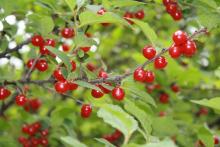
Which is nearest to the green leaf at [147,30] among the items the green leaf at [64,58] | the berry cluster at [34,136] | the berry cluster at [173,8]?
the green leaf at [64,58]

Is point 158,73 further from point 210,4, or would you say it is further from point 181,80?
point 210,4

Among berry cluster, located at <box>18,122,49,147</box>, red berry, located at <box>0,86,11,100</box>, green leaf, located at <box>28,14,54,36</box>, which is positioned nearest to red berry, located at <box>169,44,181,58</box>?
green leaf, located at <box>28,14,54,36</box>

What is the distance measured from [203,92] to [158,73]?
32.7 inches

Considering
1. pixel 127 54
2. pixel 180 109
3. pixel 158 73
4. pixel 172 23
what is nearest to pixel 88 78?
pixel 158 73

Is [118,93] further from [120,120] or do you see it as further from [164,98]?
[164,98]

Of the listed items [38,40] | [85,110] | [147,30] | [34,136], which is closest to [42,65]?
[38,40]

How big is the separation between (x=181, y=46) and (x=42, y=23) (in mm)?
891

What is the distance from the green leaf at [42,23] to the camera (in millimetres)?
2633

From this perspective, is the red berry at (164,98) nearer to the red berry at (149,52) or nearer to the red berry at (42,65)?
the red berry at (42,65)

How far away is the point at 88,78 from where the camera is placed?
238cm

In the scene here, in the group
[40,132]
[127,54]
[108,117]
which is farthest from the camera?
[127,54]

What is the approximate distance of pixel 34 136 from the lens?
389 cm

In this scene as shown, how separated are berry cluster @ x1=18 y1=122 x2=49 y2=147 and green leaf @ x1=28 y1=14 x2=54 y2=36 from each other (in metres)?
1.27

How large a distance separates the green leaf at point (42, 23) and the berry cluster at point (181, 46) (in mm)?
784
